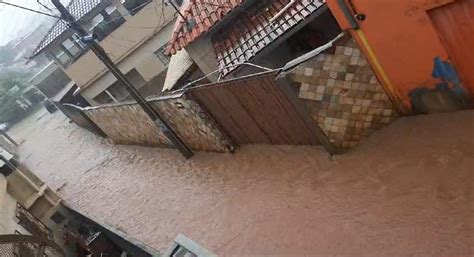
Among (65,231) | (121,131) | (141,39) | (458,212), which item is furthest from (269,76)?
(141,39)

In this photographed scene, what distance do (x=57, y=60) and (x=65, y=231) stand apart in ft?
49.0

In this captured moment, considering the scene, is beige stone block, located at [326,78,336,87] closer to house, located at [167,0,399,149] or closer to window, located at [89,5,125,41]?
house, located at [167,0,399,149]

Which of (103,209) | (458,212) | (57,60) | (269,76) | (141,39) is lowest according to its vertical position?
(458,212)

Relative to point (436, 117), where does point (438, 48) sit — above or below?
above

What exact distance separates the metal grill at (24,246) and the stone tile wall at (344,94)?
6.04 meters

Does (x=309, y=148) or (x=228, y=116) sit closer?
(x=309, y=148)

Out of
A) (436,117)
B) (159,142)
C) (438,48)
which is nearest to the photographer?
(438,48)

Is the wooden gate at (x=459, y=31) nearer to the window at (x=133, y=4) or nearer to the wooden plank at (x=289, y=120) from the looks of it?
the wooden plank at (x=289, y=120)

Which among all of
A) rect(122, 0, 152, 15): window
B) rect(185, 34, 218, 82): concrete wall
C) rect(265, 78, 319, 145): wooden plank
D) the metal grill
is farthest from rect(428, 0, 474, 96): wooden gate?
rect(122, 0, 152, 15): window

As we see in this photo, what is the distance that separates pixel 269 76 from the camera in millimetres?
8969

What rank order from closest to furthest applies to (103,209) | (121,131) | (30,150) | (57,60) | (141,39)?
(103,209)
(121,131)
(141,39)
(57,60)
(30,150)

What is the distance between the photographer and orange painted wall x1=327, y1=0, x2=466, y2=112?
7.14 metres

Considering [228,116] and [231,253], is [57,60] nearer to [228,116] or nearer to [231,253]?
[228,116]

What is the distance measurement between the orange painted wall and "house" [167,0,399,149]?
374mm
